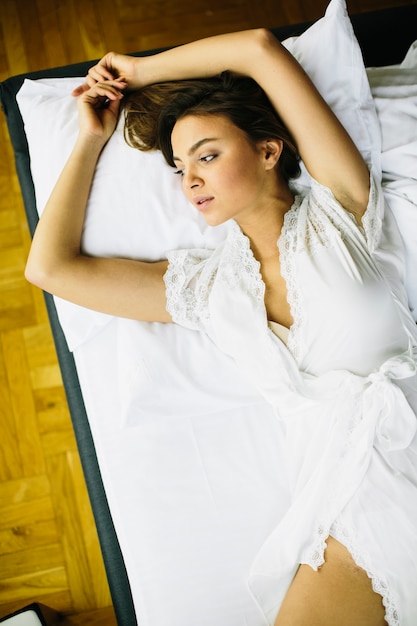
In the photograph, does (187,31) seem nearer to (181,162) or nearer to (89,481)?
(181,162)

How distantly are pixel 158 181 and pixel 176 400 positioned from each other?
571 mm

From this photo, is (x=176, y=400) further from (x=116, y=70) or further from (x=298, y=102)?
(x=116, y=70)

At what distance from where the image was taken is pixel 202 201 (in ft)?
4.37

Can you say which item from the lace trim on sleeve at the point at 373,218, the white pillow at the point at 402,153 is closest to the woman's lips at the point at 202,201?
the lace trim on sleeve at the point at 373,218

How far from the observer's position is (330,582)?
3.84ft

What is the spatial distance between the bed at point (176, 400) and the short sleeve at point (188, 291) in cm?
8

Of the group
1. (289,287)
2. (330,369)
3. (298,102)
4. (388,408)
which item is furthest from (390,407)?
(298,102)

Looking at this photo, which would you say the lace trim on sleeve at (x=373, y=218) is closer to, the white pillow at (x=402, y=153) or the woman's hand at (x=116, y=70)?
the white pillow at (x=402, y=153)

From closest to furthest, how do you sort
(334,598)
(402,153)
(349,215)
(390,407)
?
(334,598) → (390,407) → (349,215) → (402,153)

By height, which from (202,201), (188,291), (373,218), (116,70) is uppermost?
(116,70)

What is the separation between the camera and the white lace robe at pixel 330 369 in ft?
3.99

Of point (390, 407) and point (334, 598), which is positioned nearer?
point (334, 598)

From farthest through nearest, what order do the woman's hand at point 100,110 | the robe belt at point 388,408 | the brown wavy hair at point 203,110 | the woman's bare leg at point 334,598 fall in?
the woman's hand at point 100,110 < the brown wavy hair at point 203,110 < the robe belt at point 388,408 < the woman's bare leg at point 334,598

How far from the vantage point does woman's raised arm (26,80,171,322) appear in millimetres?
1378
